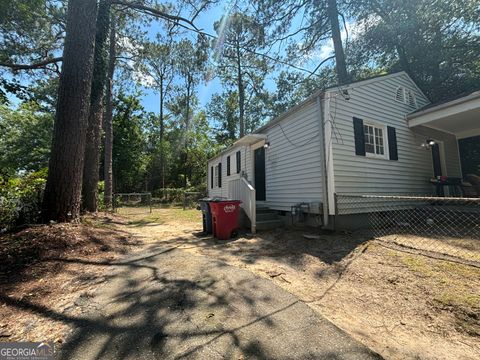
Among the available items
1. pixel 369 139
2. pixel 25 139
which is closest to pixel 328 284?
pixel 369 139

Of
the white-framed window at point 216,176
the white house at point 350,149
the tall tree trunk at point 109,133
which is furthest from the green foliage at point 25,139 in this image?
the white house at point 350,149

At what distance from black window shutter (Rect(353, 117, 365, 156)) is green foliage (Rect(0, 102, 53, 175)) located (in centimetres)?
2618

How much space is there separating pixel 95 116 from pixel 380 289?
1025 cm

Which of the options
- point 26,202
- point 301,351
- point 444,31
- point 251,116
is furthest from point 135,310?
point 251,116

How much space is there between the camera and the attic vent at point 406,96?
7.84 meters

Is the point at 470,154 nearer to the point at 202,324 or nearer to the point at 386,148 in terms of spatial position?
the point at 386,148

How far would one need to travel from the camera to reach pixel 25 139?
22.5 metres

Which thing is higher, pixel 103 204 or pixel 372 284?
pixel 103 204

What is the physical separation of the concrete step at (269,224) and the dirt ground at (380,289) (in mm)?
1593

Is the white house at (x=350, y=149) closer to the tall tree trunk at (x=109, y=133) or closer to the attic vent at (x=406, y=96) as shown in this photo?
the attic vent at (x=406, y=96)

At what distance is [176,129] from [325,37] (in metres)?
21.6

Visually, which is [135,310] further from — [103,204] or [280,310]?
[103,204]

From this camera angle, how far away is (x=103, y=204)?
11.5 metres

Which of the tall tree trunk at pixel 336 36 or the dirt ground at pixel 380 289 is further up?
the tall tree trunk at pixel 336 36
